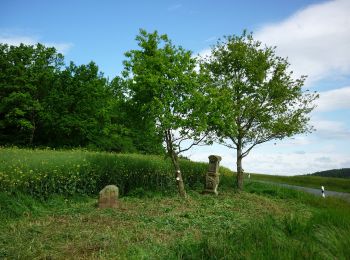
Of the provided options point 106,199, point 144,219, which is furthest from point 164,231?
point 106,199

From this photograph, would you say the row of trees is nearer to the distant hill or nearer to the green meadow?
the green meadow

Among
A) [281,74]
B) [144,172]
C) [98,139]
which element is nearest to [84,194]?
[144,172]

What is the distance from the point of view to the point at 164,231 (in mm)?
12688

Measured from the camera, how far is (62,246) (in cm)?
1068

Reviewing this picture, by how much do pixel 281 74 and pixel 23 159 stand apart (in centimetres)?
1781

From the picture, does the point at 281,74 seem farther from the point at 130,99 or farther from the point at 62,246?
the point at 62,246

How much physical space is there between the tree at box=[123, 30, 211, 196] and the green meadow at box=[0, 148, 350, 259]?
3257mm

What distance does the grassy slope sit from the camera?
9.44m

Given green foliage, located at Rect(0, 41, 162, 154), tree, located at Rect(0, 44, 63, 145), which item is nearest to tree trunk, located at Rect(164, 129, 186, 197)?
green foliage, located at Rect(0, 41, 162, 154)

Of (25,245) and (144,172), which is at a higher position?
(144,172)

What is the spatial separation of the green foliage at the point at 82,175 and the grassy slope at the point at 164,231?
1132 millimetres

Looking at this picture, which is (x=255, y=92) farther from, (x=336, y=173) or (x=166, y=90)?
(x=336, y=173)

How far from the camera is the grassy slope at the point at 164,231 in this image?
9.44m

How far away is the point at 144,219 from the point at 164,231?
1.93 meters
